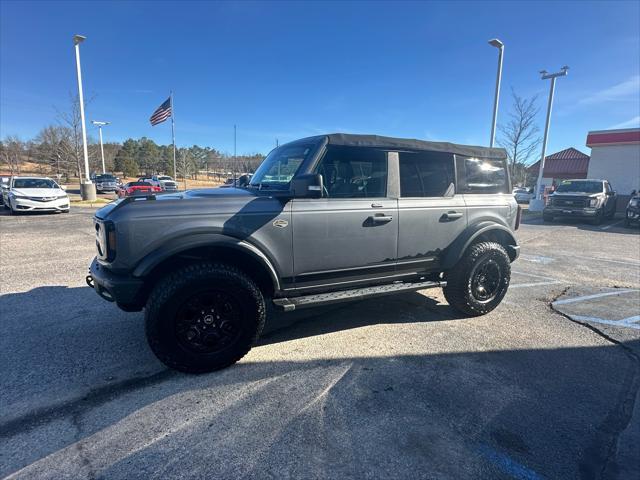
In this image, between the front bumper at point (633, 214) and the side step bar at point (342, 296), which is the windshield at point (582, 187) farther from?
the side step bar at point (342, 296)

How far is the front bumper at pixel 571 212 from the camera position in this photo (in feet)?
47.6

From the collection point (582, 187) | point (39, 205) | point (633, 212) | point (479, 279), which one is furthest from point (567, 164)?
point (39, 205)

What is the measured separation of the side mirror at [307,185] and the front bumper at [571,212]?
15755mm

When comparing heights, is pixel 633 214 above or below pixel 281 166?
below

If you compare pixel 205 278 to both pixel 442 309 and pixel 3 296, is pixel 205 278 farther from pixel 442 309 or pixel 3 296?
pixel 3 296

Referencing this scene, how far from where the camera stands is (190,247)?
2.83 meters

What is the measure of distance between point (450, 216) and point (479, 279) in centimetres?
92

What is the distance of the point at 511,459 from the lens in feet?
7.05

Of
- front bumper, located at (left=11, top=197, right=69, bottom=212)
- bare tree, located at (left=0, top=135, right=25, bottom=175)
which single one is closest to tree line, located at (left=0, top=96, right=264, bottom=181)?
bare tree, located at (left=0, top=135, right=25, bottom=175)

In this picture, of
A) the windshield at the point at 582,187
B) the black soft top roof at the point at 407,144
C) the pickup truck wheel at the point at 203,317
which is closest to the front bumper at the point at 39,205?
the pickup truck wheel at the point at 203,317

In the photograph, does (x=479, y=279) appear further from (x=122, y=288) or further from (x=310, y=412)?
(x=122, y=288)

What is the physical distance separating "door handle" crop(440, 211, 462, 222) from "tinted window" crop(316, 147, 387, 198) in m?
0.82

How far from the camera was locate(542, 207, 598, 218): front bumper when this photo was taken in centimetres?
1451

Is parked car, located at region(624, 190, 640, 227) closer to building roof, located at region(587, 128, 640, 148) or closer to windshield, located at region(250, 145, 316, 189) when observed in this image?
building roof, located at region(587, 128, 640, 148)
